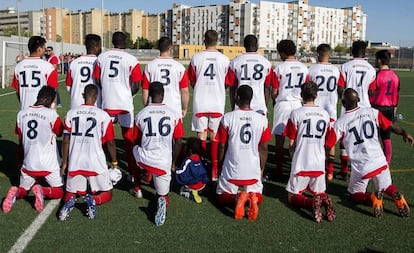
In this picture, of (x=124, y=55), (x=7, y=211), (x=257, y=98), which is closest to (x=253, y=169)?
(x=257, y=98)

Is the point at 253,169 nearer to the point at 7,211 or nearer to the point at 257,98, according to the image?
the point at 257,98

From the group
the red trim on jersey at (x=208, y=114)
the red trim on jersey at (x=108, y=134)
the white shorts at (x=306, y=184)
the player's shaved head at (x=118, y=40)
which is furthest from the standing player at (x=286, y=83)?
the red trim on jersey at (x=108, y=134)

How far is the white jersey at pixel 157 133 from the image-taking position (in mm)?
5473

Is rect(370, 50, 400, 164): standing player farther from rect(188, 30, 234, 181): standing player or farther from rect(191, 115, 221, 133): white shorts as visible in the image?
rect(191, 115, 221, 133): white shorts

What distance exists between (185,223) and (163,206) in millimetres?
333

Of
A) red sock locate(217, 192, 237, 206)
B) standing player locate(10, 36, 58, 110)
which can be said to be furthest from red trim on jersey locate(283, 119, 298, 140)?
standing player locate(10, 36, 58, 110)

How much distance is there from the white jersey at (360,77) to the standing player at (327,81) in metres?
0.12

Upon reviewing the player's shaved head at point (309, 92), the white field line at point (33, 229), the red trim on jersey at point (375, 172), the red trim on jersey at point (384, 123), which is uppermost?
the player's shaved head at point (309, 92)

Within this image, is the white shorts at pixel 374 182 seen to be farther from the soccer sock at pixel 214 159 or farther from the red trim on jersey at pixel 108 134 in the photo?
the red trim on jersey at pixel 108 134

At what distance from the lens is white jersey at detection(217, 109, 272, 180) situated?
5.48 m

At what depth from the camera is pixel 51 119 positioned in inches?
220

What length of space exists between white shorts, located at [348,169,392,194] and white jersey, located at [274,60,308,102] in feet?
5.47

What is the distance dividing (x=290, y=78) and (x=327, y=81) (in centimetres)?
68

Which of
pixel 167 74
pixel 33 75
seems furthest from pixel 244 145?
pixel 33 75
